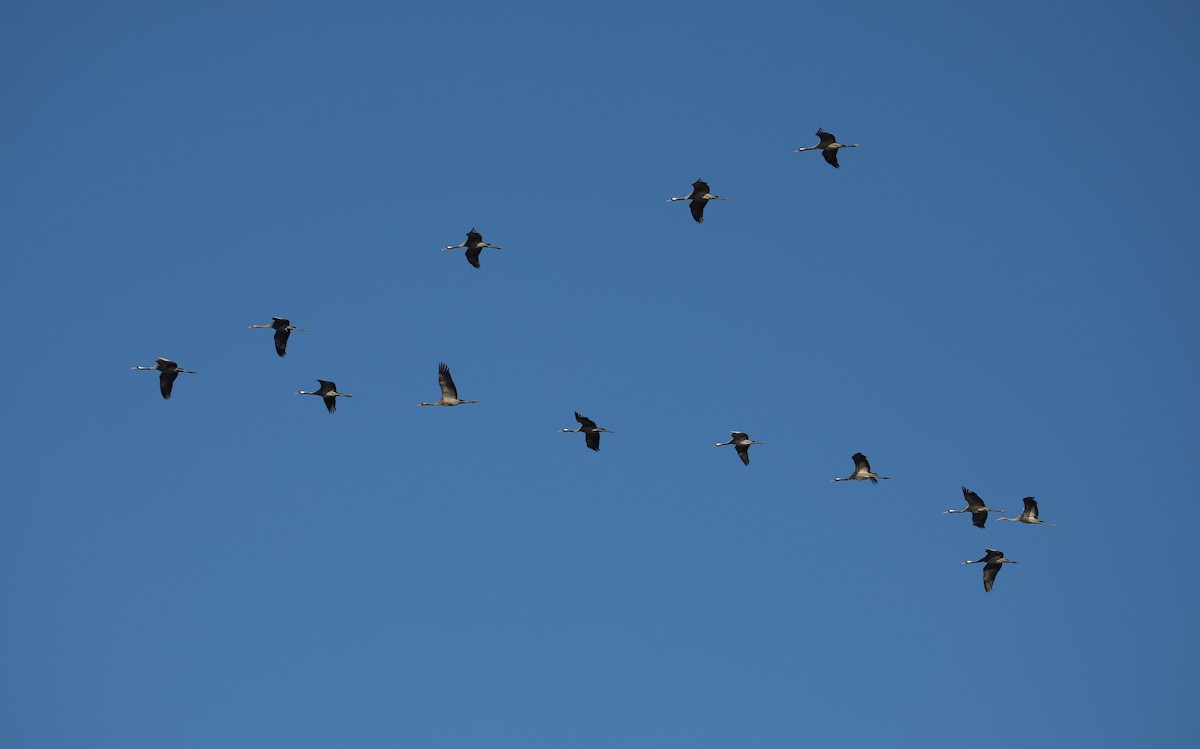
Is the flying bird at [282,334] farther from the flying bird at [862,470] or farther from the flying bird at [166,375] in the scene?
the flying bird at [862,470]

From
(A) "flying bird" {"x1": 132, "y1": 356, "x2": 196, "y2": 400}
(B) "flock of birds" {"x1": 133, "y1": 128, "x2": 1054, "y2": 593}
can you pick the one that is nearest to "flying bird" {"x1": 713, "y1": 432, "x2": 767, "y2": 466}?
(B) "flock of birds" {"x1": 133, "y1": 128, "x2": 1054, "y2": 593}

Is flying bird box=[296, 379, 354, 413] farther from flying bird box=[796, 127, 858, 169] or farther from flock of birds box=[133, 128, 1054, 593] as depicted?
flying bird box=[796, 127, 858, 169]

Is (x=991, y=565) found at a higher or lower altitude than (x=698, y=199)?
lower

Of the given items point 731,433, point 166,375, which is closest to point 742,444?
point 731,433

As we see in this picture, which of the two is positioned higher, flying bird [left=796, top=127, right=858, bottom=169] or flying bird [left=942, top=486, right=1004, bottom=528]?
flying bird [left=796, top=127, right=858, bottom=169]

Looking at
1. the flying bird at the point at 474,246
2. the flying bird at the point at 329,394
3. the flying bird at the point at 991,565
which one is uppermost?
the flying bird at the point at 474,246

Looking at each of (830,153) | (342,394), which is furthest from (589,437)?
(830,153)

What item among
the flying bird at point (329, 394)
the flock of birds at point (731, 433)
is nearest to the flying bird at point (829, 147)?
the flock of birds at point (731, 433)

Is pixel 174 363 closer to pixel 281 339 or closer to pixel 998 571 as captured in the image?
pixel 281 339

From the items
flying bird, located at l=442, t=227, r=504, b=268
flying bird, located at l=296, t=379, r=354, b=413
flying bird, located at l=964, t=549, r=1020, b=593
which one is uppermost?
flying bird, located at l=442, t=227, r=504, b=268

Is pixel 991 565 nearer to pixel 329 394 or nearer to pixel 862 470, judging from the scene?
pixel 862 470

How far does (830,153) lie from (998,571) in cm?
1817

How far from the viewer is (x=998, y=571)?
6444 centimetres

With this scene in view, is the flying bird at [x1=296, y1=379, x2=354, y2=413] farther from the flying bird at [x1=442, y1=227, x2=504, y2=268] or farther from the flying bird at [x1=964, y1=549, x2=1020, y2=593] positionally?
the flying bird at [x1=964, y1=549, x2=1020, y2=593]
